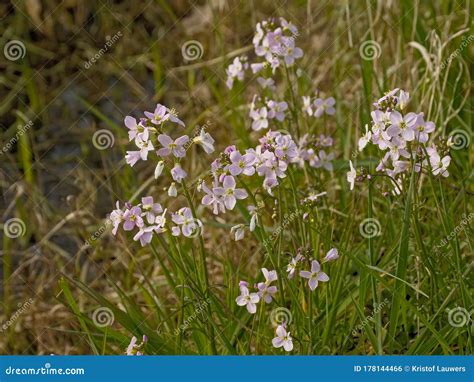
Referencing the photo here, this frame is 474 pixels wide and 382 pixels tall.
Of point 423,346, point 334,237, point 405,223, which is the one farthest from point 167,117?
point 334,237

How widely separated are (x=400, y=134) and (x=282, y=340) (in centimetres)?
53

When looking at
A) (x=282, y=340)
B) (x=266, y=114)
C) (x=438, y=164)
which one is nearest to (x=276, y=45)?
(x=266, y=114)

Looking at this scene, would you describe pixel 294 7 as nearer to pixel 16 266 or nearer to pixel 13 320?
pixel 16 266

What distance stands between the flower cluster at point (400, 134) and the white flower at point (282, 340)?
38 centimetres

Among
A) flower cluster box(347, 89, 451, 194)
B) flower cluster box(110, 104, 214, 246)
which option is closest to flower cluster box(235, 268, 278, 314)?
flower cluster box(110, 104, 214, 246)

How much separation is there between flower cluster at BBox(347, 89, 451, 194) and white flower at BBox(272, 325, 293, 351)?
0.38 m

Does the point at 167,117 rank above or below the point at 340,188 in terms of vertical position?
above

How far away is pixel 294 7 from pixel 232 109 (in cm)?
116

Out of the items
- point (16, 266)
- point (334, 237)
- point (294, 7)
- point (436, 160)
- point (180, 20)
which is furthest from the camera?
point (180, 20)

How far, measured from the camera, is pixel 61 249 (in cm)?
339

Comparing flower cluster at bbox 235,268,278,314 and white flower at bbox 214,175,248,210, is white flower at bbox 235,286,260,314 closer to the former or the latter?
flower cluster at bbox 235,268,278,314

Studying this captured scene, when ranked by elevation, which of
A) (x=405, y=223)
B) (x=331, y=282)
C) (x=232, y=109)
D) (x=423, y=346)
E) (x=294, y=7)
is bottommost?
(x=423, y=346)

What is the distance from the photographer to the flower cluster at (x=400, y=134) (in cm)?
192

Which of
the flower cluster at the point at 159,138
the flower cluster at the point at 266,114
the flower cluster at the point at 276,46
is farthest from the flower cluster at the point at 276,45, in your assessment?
the flower cluster at the point at 159,138
